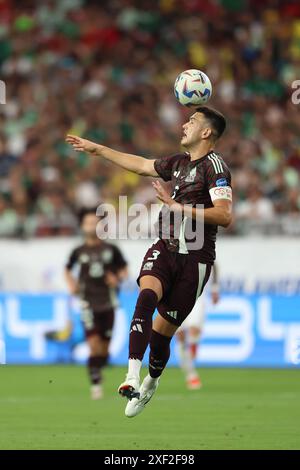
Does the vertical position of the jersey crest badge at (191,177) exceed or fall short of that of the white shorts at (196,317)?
it exceeds it

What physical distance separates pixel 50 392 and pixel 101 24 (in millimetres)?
10807

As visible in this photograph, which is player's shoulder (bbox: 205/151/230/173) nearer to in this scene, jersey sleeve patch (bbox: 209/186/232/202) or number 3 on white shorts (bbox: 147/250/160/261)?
jersey sleeve patch (bbox: 209/186/232/202)

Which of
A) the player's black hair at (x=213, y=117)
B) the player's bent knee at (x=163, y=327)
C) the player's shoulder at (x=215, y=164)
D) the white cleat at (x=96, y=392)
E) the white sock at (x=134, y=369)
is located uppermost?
the player's black hair at (x=213, y=117)

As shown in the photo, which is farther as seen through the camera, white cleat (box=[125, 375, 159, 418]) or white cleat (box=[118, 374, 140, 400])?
white cleat (box=[125, 375, 159, 418])

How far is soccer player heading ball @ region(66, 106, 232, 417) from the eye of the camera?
9.81m

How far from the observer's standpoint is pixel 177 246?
1013 centimetres

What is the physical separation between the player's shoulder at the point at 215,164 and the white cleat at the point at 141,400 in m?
1.93

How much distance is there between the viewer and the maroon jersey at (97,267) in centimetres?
1571

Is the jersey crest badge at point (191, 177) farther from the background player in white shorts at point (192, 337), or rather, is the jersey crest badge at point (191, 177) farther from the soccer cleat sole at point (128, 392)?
the background player in white shorts at point (192, 337)

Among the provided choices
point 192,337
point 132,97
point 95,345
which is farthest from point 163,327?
point 132,97

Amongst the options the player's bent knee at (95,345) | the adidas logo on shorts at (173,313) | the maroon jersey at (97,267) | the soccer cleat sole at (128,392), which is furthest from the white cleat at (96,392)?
the soccer cleat sole at (128,392)

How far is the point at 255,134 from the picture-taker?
22.1 meters


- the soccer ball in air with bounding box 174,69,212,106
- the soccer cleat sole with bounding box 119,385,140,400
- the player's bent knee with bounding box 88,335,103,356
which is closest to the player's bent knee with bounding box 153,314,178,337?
the soccer cleat sole with bounding box 119,385,140,400

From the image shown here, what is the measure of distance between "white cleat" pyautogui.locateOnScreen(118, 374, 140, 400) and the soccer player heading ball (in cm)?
25
